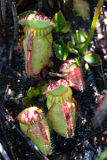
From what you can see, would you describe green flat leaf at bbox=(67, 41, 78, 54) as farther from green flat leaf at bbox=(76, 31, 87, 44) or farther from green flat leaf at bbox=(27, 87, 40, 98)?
green flat leaf at bbox=(27, 87, 40, 98)

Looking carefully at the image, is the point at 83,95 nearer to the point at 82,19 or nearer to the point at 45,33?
the point at 45,33

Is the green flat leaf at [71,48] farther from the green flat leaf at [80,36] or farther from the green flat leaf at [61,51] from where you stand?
the green flat leaf at [80,36]

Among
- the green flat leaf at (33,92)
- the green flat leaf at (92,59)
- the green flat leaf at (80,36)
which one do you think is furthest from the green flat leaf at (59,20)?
the green flat leaf at (33,92)

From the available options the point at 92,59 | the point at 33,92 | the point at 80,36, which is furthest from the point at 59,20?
the point at 33,92

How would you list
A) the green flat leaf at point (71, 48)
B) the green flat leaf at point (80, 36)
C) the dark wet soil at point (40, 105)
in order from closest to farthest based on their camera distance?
the dark wet soil at point (40, 105)
the green flat leaf at point (71, 48)
the green flat leaf at point (80, 36)

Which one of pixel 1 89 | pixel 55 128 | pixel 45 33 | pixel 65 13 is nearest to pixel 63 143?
pixel 55 128

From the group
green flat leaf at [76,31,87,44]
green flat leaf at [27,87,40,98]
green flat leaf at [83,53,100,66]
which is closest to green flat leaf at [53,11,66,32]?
green flat leaf at [76,31,87,44]
